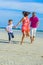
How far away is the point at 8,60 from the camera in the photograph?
8.95 meters

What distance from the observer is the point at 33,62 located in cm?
874

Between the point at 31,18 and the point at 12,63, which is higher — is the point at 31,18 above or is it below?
above

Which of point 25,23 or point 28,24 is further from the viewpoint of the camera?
point 28,24

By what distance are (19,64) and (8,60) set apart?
30.3 inches

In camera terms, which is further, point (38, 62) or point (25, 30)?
point (25, 30)

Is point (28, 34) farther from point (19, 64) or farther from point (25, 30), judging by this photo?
point (19, 64)

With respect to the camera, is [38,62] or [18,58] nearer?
[38,62]

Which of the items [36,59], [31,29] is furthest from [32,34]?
[36,59]

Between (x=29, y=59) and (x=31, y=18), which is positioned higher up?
(x=31, y=18)

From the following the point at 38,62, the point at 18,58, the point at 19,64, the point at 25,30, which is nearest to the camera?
the point at 19,64

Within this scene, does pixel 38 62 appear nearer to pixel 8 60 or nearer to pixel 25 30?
pixel 8 60

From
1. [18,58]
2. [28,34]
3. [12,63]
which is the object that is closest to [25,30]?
[28,34]

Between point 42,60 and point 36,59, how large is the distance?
0.79 ft

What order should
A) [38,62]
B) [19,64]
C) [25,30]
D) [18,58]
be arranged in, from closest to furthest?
[19,64]
[38,62]
[18,58]
[25,30]
